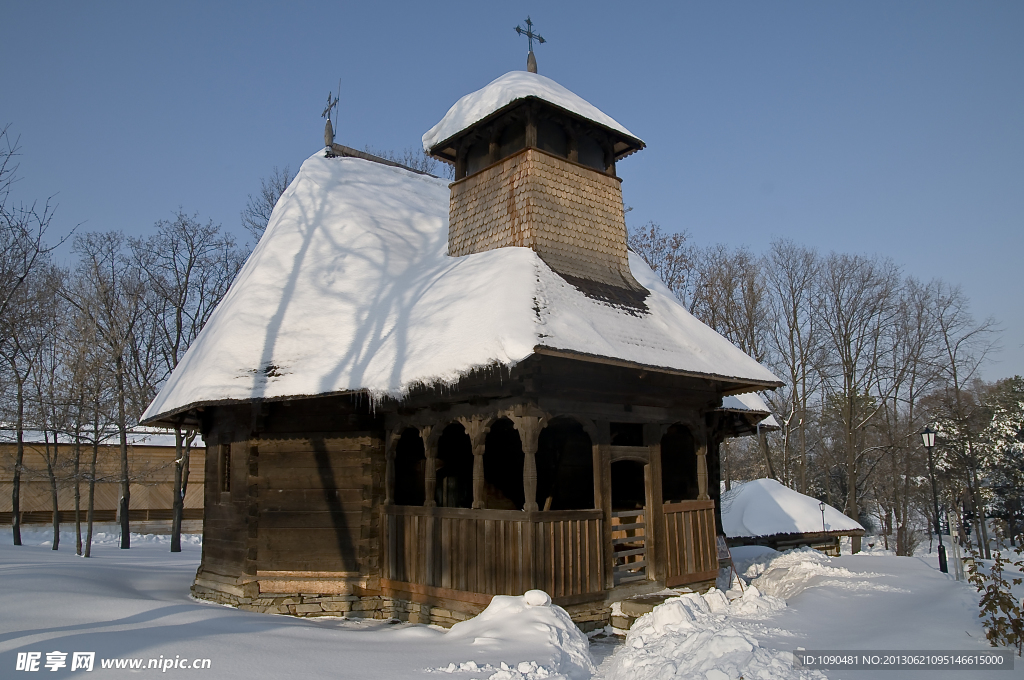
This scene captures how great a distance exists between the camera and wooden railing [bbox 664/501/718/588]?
1079cm

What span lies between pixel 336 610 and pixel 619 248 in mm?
7879

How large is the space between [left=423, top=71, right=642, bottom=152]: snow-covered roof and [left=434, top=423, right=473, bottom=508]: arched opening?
18.4 ft

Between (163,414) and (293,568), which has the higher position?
(163,414)

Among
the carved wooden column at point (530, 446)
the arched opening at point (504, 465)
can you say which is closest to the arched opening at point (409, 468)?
the arched opening at point (504, 465)

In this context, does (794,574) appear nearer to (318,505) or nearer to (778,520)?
(778,520)

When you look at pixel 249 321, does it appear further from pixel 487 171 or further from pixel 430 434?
→ pixel 487 171

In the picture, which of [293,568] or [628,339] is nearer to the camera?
[628,339]

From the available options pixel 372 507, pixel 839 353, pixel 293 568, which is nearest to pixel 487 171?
pixel 372 507

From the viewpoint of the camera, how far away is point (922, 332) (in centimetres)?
3203

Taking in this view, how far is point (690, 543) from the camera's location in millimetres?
11125

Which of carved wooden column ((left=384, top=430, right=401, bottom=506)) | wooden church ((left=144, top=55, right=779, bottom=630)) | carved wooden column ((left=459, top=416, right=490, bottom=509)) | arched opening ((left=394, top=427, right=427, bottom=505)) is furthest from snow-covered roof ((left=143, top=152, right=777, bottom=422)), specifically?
arched opening ((left=394, top=427, right=427, bottom=505))

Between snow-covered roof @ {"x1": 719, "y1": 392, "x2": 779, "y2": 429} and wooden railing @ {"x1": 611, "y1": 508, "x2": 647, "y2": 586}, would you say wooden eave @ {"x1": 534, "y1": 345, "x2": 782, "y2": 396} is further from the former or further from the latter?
wooden railing @ {"x1": 611, "y1": 508, "x2": 647, "y2": 586}

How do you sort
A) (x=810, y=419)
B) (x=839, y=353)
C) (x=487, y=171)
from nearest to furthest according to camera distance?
(x=487, y=171), (x=839, y=353), (x=810, y=419)

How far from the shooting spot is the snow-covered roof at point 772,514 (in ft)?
66.7
